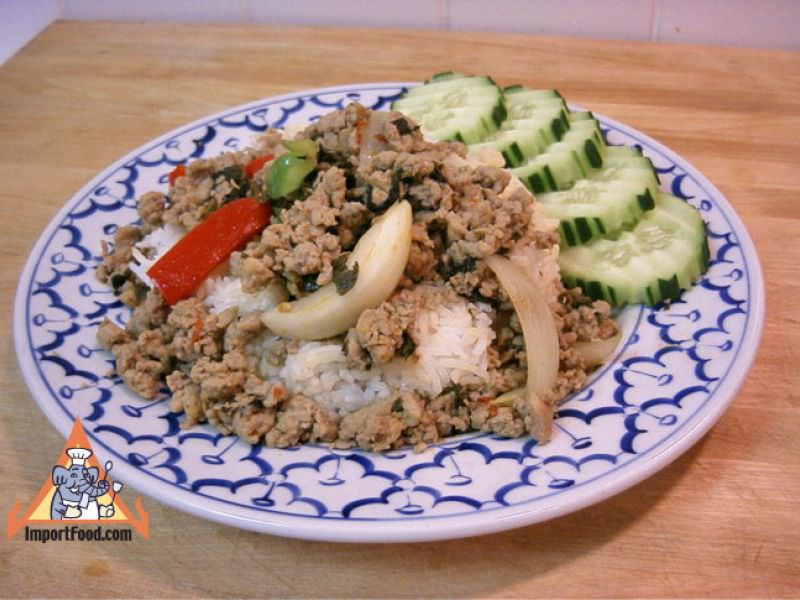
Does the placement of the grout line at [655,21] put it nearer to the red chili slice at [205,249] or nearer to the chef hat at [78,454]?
the red chili slice at [205,249]

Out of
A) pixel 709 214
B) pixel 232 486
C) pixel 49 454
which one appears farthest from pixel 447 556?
pixel 709 214

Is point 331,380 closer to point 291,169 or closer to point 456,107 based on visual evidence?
point 291,169

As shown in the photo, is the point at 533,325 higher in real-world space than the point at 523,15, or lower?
lower

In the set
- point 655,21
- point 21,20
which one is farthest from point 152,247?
point 21,20

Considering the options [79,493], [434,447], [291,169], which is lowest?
[79,493]

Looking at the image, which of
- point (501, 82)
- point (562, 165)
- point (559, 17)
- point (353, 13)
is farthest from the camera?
point (353, 13)

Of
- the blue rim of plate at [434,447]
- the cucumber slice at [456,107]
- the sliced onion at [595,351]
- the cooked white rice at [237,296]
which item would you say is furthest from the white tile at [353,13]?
the sliced onion at [595,351]
